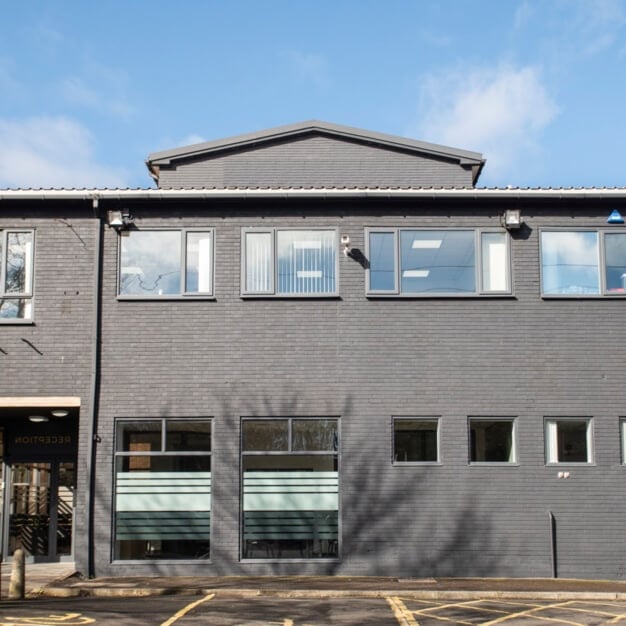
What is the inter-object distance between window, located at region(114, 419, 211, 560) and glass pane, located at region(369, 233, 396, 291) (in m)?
3.90

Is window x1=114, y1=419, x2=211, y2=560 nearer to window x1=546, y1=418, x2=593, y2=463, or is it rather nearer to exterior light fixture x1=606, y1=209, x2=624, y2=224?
window x1=546, y1=418, x2=593, y2=463

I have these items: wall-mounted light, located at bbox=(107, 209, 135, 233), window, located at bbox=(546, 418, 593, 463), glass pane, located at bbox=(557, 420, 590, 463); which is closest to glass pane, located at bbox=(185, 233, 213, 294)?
wall-mounted light, located at bbox=(107, 209, 135, 233)

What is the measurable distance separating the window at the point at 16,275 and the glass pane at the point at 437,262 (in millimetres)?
6585

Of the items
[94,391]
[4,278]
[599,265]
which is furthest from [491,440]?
[4,278]

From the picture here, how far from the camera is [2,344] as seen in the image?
17.1 m

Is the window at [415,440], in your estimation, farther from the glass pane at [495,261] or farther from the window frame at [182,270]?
the window frame at [182,270]

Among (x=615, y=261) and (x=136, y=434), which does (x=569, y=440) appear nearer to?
(x=615, y=261)

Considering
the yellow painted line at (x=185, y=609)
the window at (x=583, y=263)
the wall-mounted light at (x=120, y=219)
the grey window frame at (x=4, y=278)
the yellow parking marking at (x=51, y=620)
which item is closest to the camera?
the yellow parking marking at (x=51, y=620)

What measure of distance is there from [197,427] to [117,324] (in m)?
2.29

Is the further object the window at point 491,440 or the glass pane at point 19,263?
the glass pane at point 19,263

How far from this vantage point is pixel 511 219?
56.5ft

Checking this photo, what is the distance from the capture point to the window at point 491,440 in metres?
16.9

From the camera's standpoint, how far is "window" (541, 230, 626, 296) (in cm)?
1738

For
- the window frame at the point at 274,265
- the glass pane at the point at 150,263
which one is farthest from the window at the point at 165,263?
the window frame at the point at 274,265
